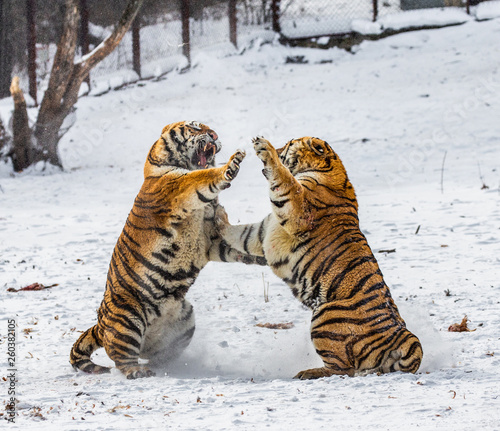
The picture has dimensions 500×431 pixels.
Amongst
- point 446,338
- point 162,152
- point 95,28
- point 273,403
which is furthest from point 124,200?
point 95,28

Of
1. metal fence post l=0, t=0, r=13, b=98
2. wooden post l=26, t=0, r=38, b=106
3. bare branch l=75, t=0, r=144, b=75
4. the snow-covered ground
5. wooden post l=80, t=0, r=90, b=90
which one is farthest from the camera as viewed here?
wooden post l=80, t=0, r=90, b=90

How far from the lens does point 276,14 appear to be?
733 inches

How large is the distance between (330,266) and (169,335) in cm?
121

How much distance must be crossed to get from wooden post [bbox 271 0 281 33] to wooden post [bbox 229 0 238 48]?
1.01m

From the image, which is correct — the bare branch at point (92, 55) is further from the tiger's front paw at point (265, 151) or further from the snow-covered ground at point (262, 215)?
the tiger's front paw at point (265, 151)

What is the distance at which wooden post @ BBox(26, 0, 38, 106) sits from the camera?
14.9 metres

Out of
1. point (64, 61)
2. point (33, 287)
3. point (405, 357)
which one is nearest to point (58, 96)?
point (64, 61)

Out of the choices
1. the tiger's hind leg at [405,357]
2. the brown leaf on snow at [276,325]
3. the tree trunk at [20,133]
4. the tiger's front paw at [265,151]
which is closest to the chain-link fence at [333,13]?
the tree trunk at [20,133]

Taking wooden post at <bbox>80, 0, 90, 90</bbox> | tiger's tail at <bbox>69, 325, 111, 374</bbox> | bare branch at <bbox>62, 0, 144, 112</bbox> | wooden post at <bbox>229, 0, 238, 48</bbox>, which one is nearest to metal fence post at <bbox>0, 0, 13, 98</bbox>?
wooden post at <bbox>80, 0, 90, 90</bbox>

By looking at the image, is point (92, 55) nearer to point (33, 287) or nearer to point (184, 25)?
point (184, 25)

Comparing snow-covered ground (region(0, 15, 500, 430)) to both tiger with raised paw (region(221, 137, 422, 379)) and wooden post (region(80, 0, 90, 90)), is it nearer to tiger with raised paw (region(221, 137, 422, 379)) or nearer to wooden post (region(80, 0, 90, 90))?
tiger with raised paw (region(221, 137, 422, 379))

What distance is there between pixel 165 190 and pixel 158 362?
45.6 inches

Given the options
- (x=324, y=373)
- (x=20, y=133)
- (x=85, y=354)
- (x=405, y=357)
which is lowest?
(x=85, y=354)

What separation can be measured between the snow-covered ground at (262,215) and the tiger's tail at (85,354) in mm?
82
